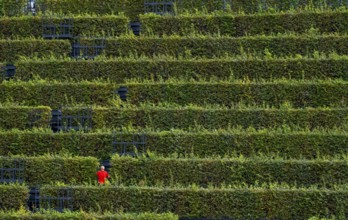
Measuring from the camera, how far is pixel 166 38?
21219 mm

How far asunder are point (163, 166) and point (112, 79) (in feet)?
10.6

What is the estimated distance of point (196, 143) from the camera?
60.6 ft

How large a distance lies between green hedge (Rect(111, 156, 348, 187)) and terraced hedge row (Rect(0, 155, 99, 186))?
0.44m

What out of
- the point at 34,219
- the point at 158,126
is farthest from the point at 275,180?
the point at 34,219

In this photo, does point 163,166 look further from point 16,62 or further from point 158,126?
point 16,62

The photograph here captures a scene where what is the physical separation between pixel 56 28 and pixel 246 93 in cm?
492

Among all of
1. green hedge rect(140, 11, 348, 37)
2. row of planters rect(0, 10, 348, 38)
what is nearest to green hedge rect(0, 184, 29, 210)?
row of planters rect(0, 10, 348, 38)

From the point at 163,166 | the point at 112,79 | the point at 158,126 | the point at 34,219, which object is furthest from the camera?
the point at 112,79

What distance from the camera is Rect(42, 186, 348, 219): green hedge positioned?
1678cm

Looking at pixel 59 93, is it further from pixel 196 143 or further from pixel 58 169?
pixel 196 143

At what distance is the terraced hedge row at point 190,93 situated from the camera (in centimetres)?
1944

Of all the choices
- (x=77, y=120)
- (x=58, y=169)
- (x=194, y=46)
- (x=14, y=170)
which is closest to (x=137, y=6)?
(x=194, y=46)

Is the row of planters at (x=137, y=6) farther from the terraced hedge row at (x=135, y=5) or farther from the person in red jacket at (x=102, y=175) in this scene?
the person in red jacket at (x=102, y=175)

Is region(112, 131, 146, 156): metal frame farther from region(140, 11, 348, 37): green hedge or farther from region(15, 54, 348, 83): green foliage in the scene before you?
region(140, 11, 348, 37): green hedge
